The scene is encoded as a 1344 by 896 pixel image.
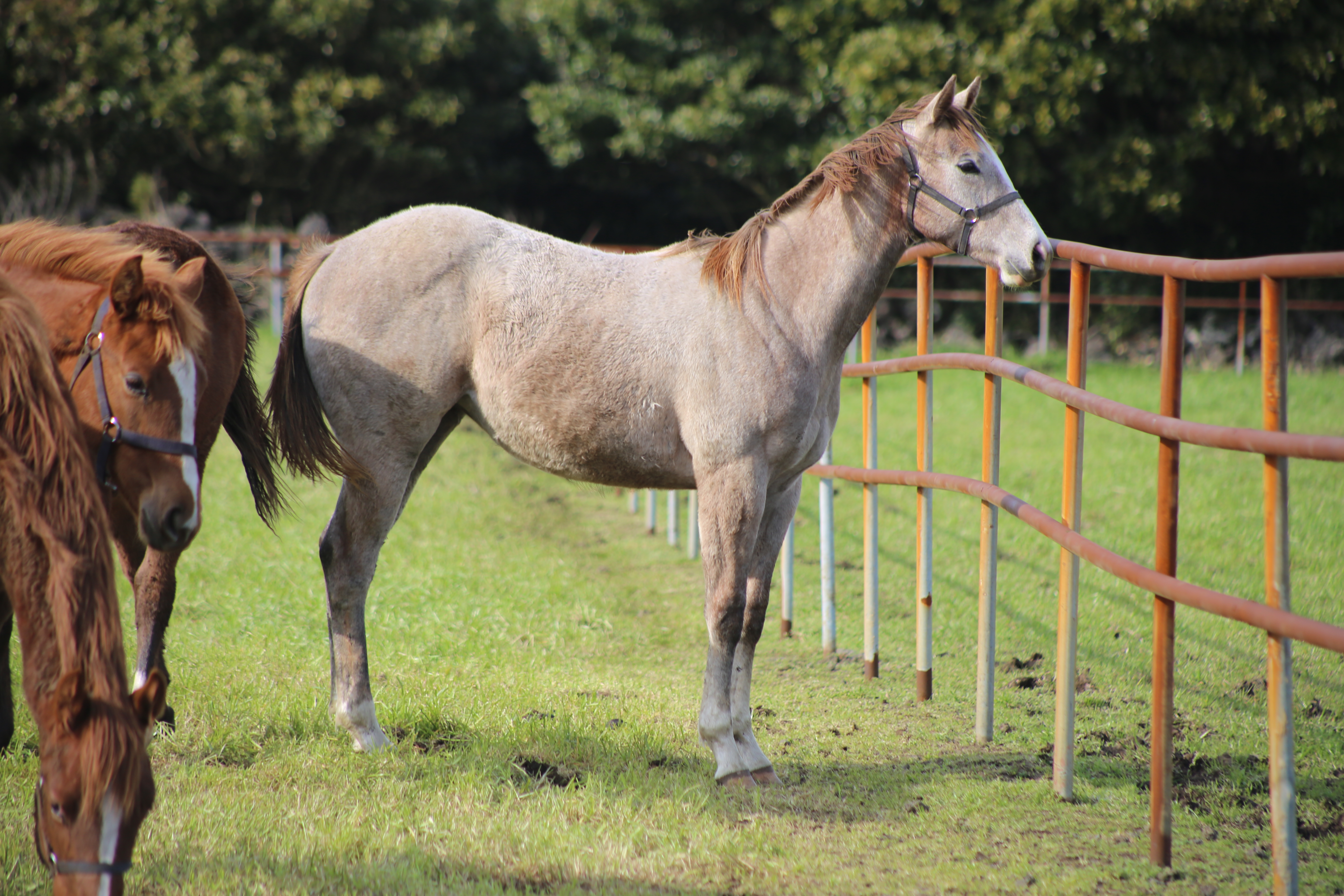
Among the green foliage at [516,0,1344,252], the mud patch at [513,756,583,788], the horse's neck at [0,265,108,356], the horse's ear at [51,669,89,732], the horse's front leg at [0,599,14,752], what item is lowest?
the mud patch at [513,756,583,788]

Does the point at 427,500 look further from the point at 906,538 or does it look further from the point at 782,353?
the point at 782,353

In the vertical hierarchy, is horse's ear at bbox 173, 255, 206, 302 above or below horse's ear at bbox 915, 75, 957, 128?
below

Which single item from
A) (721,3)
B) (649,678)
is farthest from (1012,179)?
(649,678)

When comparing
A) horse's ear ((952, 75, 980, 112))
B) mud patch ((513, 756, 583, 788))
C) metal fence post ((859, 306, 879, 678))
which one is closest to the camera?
mud patch ((513, 756, 583, 788))

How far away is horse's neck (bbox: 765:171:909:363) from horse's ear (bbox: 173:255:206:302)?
1740mm

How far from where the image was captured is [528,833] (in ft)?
8.87

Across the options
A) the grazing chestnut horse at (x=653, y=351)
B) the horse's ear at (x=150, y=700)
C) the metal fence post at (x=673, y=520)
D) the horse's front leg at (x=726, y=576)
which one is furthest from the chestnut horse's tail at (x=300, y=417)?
the metal fence post at (x=673, y=520)

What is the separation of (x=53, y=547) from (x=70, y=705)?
0.34 m

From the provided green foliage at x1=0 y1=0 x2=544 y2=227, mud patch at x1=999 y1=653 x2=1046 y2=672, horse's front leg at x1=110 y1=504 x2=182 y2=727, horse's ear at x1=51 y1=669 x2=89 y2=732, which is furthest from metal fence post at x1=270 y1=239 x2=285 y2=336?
horse's ear at x1=51 y1=669 x2=89 y2=732

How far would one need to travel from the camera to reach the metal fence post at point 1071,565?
295cm

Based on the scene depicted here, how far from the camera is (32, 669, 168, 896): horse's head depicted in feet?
5.93

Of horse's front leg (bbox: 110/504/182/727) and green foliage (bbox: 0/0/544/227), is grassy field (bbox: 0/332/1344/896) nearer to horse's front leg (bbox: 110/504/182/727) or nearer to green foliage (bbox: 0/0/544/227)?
horse's front leg (bbox: 110/504/182/727)

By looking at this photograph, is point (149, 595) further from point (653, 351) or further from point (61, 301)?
point (653, 351)

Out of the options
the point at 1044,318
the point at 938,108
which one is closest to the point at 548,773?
the point at 938,108
